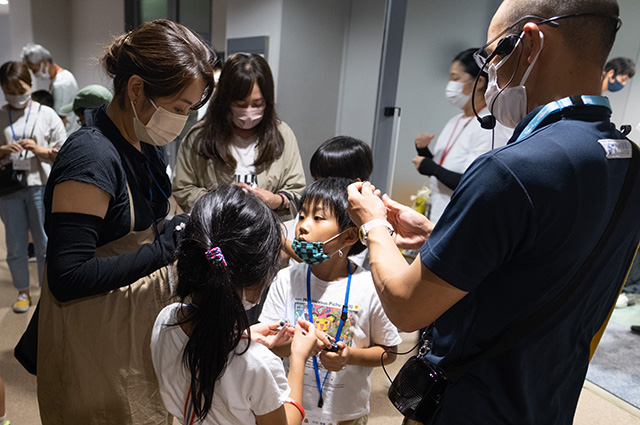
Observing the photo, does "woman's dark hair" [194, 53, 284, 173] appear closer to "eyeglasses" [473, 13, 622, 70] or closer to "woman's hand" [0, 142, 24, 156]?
"eyeglasses" [473, 13, 622, 70]

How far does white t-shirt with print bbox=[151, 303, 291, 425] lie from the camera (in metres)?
0.98

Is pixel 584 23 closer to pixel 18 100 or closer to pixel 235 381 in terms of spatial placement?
pixel 235 381

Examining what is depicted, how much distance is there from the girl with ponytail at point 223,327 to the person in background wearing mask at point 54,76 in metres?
3.91

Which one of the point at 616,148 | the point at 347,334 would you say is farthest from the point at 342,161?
the point at 616,148

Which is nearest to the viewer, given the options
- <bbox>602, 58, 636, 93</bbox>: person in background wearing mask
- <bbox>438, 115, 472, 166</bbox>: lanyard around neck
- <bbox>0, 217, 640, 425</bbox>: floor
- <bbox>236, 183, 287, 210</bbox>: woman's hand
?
<bbox>236, 183, 287, 210</bbox>: woman's hand

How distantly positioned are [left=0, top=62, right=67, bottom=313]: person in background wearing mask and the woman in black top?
2.39 m

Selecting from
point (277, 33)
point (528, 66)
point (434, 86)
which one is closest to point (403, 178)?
point (434, 86)

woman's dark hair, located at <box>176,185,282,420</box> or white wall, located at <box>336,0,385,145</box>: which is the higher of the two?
white wall, located at <box>336,0,385,145</box>

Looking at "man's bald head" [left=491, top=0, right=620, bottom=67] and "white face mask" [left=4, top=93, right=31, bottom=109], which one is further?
"white face mask" [left=4, top=93, right=31, bottom=109]

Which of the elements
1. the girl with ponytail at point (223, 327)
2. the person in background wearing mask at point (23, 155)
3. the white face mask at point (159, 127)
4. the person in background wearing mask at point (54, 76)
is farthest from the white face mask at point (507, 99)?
the person in background wearing mask at point (54, 76)

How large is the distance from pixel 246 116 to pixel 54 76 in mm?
3419

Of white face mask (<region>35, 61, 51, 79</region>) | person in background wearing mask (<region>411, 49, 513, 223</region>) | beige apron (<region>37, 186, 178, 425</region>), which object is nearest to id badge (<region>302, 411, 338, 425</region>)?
beige apron (<region>37, 186, 178, 425</region>)

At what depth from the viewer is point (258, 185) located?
2207 mm

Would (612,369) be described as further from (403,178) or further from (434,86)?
(434,86)
